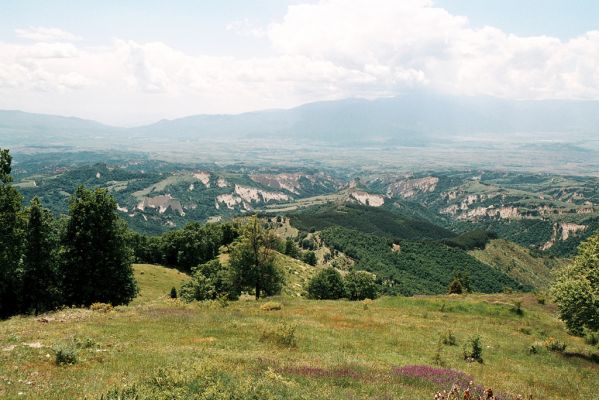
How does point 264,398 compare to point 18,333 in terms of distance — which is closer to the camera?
point 264,398

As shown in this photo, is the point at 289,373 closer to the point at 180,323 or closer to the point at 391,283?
the point at 180,323

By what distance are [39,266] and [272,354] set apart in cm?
3677

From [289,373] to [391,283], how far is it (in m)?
160

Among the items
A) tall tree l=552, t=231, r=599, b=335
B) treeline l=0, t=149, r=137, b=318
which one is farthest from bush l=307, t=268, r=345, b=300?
tall tree l=552, t=231, r=599, b=335

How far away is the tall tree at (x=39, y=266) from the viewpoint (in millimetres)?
45688

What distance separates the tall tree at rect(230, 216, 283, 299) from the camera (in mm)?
56531

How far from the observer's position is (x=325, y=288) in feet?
280

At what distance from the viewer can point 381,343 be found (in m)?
28.5

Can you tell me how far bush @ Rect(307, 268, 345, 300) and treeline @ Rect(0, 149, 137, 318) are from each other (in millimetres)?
41652

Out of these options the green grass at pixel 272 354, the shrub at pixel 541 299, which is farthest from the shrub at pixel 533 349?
the shrub at pixel 541 299

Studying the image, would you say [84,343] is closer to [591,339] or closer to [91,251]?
[91,251]

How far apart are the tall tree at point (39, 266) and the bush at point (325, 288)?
4894cm

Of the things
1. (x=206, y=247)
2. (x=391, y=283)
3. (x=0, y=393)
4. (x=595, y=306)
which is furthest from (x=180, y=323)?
(x=391, y=283)

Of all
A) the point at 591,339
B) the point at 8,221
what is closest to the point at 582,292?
the point at 591,339
